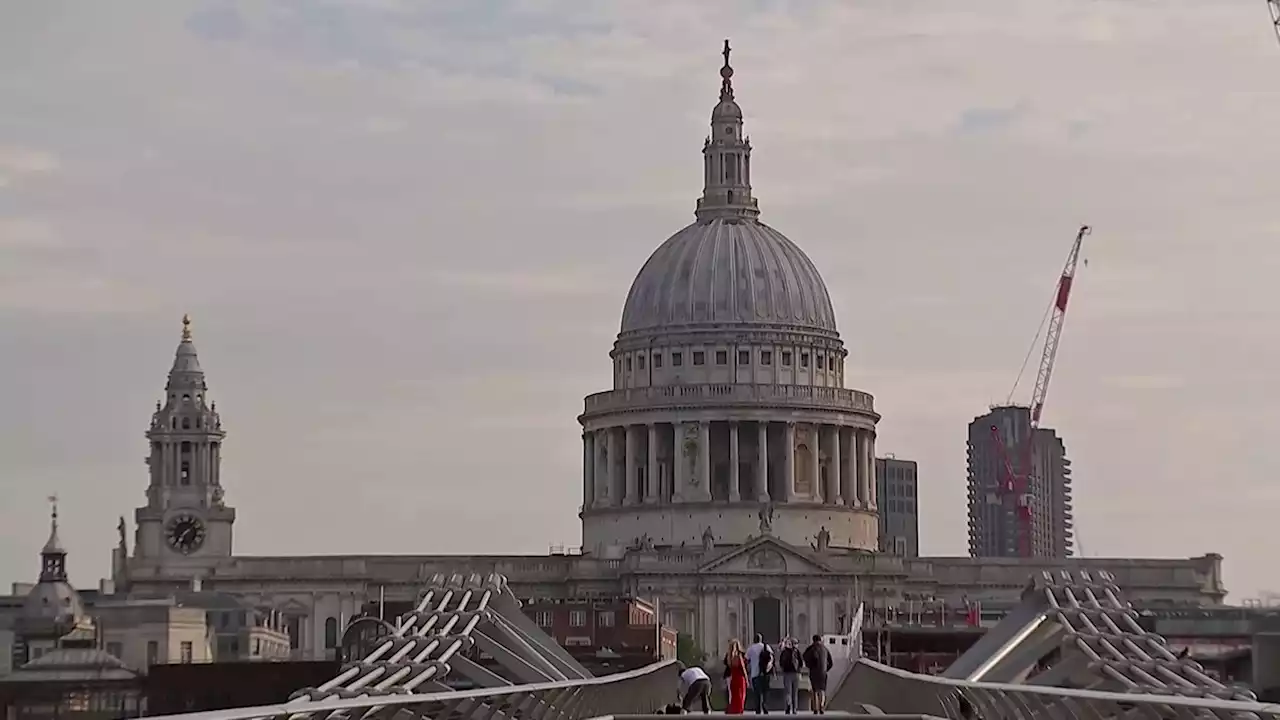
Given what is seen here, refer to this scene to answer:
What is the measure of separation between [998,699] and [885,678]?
2256 centimetres

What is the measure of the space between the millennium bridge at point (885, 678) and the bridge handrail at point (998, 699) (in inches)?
1.4

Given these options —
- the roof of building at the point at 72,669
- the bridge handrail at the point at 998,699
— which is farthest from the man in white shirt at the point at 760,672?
the roof of building at the point at 72,669

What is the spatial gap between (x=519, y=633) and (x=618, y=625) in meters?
109

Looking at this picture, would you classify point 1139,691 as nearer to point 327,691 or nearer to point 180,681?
point 327,691

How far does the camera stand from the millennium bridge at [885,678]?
141 feet

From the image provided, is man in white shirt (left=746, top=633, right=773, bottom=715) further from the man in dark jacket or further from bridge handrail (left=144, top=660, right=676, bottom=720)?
bridge handrail (left=144, top=660, right=676, bottom=720)

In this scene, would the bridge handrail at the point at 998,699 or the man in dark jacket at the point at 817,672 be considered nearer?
the bridge handrail at the point at 998,699

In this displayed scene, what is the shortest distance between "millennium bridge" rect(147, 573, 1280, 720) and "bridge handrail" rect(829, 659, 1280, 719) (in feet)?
0.12

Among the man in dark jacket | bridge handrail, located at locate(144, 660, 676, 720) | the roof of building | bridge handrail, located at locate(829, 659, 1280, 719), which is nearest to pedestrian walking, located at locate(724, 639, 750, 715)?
the man in dark jacket

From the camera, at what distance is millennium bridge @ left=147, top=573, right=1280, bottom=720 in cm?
4291

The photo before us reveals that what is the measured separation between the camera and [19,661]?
200 meters

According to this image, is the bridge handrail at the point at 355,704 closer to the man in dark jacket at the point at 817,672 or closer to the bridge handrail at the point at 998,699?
the bridge handrail at the point at 998,699

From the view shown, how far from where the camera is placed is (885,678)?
71750 millimetres

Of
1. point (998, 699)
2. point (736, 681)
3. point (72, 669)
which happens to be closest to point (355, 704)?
point (998, 699)
